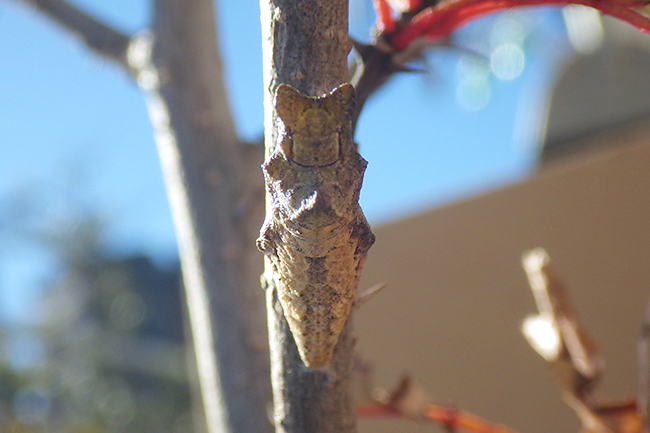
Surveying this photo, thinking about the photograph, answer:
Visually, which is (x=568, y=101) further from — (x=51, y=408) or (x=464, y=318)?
(x=51, y=408)

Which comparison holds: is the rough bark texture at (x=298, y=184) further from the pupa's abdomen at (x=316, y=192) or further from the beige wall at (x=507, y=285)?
the beige wall at (x=507, y=285)

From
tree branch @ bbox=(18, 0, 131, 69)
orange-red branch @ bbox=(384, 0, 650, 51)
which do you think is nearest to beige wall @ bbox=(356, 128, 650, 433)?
tree branch @ bbox=(18, 0, 131, 69)

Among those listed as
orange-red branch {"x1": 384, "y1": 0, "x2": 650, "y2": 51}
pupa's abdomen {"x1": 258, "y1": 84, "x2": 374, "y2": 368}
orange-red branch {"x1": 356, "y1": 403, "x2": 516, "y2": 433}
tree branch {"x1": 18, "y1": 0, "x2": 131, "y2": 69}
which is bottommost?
orange-red branch {"x1": 356, "y1": 403, "x2": 516, "y2": 433}

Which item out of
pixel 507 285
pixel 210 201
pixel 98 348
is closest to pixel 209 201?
pixel 210 201

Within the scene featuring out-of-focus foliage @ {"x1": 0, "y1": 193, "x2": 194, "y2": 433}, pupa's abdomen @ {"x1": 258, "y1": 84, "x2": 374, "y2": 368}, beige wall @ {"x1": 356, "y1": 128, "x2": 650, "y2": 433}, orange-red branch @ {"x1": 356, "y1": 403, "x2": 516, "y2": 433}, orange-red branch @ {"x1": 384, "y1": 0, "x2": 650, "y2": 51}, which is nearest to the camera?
pupa's abdomen @ {"x1": 258, "y1": 84, "x2": 374, "y2": 368}

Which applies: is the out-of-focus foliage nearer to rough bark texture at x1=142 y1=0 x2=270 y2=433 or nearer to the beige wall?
the beige wall

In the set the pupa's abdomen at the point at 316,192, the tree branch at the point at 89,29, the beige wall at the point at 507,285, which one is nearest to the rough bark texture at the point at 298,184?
the pupa's abdomen at the point at 316,192

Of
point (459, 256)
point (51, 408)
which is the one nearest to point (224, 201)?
point (459, 256)
